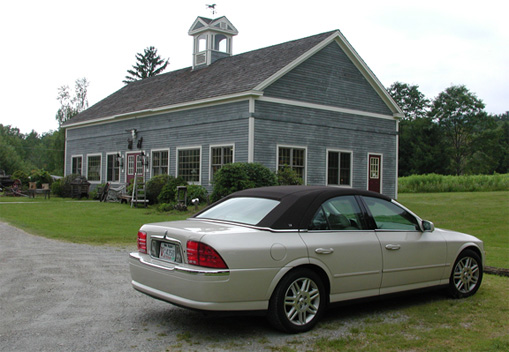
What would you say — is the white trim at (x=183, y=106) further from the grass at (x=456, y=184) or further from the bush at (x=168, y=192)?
the grass at (x=456, y=184)

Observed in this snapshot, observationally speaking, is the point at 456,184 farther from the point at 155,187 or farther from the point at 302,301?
the point at 302,301

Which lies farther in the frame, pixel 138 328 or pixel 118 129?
pixel 118 129

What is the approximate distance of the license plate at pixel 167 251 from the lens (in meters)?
5.32

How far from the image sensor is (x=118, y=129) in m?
29.0

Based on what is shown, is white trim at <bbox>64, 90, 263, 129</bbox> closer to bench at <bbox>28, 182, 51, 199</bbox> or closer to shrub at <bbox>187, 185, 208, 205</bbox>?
shrub at <bbox>187, 185, 208, 205</bbox>

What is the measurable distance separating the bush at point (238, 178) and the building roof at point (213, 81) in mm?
3279

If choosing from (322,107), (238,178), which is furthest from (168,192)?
(322,107)

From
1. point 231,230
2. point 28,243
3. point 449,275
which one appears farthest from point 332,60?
point 231,230

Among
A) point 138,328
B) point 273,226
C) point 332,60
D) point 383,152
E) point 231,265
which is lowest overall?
point 138,328

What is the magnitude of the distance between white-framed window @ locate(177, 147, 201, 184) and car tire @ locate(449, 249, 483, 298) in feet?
56.1

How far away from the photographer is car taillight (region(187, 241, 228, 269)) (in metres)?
4.91

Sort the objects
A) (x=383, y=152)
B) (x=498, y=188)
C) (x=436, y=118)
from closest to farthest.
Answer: (x=383, y=152), (x=498, y=188), (x=436, y=118)

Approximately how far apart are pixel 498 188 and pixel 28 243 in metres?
31.5

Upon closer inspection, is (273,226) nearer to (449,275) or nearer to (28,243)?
(449,275)
